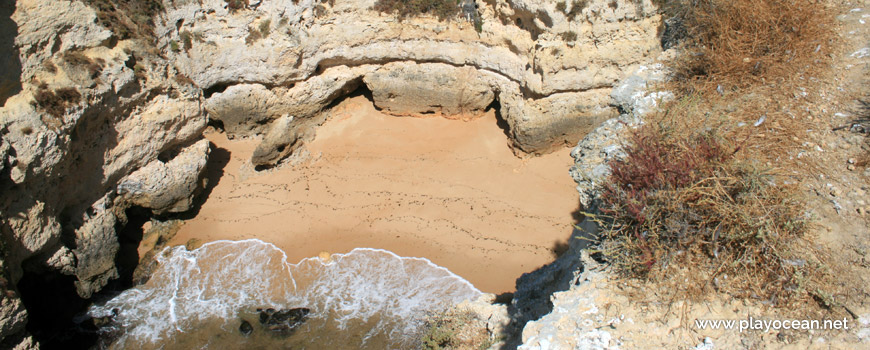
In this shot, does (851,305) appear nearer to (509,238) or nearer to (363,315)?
(509,238)

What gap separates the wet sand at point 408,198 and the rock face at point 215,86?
1.76ft

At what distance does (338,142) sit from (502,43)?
4.55m

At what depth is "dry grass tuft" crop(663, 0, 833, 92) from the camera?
7312 millimetres

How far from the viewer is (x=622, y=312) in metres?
5.15

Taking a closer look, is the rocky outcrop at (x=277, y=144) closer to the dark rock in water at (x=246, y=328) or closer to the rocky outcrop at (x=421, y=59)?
the rocky outcrop at (x=421, y=59)

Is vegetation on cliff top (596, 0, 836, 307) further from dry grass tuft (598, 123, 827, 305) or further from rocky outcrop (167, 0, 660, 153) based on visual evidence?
rocky outcrop (167, 0, 660, 153)

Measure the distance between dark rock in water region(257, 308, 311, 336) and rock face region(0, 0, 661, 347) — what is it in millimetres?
3225

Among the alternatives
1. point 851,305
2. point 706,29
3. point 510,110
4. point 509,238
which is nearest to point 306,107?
point 510,110

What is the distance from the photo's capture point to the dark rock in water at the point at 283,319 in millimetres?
9391

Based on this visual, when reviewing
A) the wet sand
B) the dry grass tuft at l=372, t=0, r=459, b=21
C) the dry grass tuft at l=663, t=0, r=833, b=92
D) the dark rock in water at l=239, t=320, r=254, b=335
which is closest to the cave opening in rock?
the wet sand

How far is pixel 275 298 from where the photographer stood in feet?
32.6

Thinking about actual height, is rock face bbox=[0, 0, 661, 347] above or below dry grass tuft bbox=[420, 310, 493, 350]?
above

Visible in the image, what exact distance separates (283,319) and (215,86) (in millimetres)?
5888

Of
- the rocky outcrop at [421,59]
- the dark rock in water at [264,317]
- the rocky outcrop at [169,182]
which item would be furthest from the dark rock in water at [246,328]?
the rocky outcrop at [421,59]
